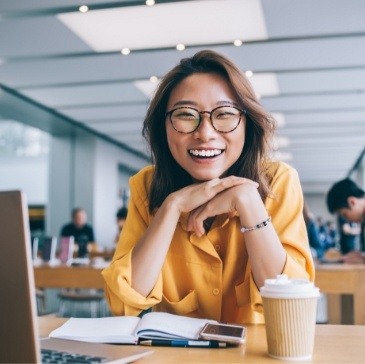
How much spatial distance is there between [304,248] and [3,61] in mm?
4646

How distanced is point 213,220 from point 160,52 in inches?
150

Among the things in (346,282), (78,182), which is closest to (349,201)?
(346,282)

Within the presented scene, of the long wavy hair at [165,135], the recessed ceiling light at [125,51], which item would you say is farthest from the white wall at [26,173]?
the long wavy hair at [165,135]

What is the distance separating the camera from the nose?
115cm

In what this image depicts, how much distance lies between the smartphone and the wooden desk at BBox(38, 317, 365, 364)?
0.6 inches

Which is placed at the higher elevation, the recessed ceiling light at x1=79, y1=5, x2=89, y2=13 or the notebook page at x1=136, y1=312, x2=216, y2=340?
the recessed ceiling light at x1=79, y1=5, x2=89, y2=13

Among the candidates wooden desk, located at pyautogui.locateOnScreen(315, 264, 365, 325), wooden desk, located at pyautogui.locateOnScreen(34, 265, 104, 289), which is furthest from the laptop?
wooden desk, located at pyautogui.locateOnScreen(34, 265, 104, 289)

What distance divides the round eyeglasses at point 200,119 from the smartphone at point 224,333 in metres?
0.46

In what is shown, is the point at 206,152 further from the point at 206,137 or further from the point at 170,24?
the point at 170,24

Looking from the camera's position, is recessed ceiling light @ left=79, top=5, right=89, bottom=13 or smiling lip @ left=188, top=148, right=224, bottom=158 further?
recessed ceiling light @ left=79, top=5, right=89, bottom=13

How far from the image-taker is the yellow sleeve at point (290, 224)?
43.9 inches

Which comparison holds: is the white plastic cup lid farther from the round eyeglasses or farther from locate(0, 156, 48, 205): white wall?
locate(0, 156, 48, 205): white wall

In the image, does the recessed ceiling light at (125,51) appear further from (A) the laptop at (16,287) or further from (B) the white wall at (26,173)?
(B) the white wall at (26,173)

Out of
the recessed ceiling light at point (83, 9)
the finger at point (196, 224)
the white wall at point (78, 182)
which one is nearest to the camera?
the finger at point (196, 224)
